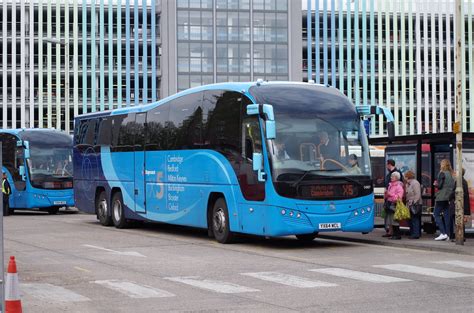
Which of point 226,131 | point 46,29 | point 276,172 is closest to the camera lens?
point 276,172

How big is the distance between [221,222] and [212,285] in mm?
7149

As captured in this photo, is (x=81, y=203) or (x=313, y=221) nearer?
(x=313, y=221)

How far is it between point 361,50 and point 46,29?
33631 mm

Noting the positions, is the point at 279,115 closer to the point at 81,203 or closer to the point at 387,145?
the point at 387,145

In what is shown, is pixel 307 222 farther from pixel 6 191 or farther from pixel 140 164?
pixel 6 191

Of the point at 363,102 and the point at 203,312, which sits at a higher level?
the point at 363,102

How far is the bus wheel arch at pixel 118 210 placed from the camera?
2525 cm

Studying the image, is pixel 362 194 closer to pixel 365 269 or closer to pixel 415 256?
pixel 415 256

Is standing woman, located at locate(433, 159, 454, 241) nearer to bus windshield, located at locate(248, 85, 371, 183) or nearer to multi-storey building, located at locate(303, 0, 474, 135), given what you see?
bus windshield, located at locate(248, 85, 371, 183)

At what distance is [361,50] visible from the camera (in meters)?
96.1

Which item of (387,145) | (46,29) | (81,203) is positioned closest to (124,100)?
(46,29)

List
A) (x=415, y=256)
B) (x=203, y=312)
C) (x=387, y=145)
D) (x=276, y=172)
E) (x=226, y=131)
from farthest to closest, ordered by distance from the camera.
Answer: (x=387, y=145)
(x=226, y=131)
(x=276, y=172)
(x=415, y=256)
(x=203, y=312)

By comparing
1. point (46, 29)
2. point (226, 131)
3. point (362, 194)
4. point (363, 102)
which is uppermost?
point (46, 29)

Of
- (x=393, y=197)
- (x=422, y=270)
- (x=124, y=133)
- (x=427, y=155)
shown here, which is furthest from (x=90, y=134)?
(x=422, y=270)
